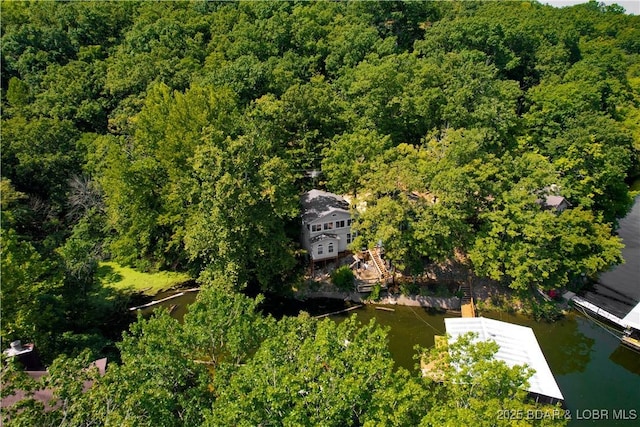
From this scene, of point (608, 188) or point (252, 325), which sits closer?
point (252, 325)

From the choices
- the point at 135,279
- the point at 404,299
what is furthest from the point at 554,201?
the point at 135,279

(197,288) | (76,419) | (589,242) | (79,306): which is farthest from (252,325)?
(589,242)

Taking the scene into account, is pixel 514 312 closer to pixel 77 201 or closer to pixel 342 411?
pixel 342 411

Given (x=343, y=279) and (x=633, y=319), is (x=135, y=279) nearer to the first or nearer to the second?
(x=343, y=279)

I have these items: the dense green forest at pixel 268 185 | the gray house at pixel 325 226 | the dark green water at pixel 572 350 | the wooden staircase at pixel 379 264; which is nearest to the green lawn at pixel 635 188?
the dense green forest at pixel 268 185

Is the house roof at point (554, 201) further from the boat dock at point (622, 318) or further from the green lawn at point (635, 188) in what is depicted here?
the green lawn at point (635, 188)

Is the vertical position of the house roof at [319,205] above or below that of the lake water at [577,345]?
above
